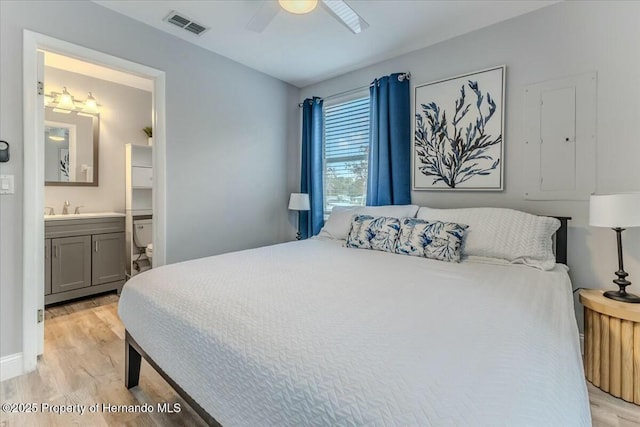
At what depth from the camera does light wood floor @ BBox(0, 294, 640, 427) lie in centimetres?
148

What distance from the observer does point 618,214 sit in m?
1.63

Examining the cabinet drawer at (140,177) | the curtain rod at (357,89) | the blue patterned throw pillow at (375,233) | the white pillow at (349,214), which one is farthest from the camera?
the cabinet drawer at (140,177)

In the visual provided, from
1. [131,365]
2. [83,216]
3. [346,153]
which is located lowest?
[131,365]

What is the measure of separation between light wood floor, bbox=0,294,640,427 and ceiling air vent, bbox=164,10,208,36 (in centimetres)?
258

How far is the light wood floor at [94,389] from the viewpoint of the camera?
148 cm

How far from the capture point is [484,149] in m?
2.46

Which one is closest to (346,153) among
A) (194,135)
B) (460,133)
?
(460,133)

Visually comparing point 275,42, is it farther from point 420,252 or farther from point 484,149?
point 420,252

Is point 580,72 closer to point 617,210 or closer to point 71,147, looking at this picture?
point 617,210

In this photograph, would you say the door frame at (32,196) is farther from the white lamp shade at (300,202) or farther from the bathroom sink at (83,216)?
the white lamp shade at (300,202)

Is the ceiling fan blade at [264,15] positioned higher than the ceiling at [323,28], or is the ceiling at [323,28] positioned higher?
the ceiling at [323,28]

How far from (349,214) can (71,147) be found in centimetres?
336

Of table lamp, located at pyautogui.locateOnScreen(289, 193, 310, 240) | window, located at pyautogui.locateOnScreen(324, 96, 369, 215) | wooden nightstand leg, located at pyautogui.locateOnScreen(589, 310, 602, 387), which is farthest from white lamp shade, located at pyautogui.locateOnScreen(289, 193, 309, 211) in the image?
wooden nightstand leg, located at pyautogui.locateOnScreen(589, 310, 602, 387)

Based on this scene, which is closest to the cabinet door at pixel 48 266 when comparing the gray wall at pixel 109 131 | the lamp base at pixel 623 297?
the gray wall at pixel 109 131
